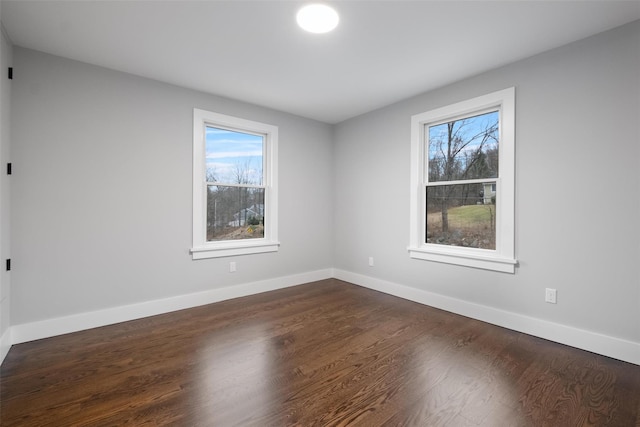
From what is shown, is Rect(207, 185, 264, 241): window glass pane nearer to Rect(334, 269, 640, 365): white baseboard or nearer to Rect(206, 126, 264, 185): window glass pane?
Rect(206, 126, 264, 185): window glass pane

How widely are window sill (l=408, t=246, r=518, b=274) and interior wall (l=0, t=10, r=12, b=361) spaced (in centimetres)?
389

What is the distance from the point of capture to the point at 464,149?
3.26m

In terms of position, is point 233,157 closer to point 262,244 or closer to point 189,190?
point 189,190

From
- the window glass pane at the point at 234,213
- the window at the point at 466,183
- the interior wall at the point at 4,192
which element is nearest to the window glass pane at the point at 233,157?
the window glass pane at the point at 234,213

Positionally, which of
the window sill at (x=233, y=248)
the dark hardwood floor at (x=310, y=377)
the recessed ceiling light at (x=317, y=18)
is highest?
the recessed ceiling light at (x=317, y=18)

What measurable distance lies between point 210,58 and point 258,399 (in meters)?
2.81

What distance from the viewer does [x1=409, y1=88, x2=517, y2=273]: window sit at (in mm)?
2809

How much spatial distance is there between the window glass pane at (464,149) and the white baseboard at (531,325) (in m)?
1.39

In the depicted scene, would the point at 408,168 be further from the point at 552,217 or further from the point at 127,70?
the point at 127,70

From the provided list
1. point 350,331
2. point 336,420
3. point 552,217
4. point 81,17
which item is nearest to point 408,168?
point 552,217

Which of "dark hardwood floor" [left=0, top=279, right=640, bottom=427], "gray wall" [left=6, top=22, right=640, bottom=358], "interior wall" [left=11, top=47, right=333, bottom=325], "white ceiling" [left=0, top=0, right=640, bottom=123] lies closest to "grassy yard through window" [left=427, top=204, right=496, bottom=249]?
"gray wall" [left=6, top=22, right=640, bottom=358]

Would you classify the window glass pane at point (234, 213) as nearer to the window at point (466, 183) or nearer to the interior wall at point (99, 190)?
the interior wall at point (99, 190)

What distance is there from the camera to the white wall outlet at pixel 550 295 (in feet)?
8.25

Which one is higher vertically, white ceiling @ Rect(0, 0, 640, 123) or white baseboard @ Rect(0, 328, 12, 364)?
white ceiling @ Rect(0, 0, 640, 123)
